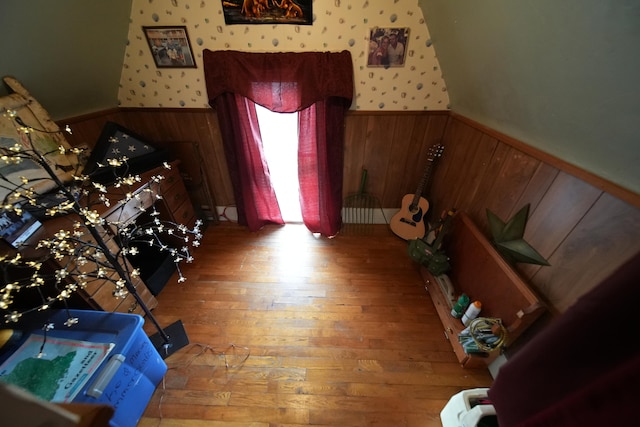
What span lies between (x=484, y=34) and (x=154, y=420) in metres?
2.41

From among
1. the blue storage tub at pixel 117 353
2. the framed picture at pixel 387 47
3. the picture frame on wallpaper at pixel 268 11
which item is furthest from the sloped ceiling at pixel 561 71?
the blue storage tub at pixel 117 353

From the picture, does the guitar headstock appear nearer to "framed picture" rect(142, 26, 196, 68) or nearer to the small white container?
the small white container

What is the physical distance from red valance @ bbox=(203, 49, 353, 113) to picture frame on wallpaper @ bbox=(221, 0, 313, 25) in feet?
0.56

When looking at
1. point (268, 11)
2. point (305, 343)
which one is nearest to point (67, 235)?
point (305, 343)

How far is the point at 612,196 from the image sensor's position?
0.81m

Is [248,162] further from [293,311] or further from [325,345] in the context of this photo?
[325,345]

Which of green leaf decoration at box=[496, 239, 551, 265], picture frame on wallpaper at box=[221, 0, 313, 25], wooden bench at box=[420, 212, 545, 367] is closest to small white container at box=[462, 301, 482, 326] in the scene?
wooden bench at box=[420, 212, 545, 367]

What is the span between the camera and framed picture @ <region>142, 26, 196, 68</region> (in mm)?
1536

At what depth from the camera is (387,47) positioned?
5.07 feet

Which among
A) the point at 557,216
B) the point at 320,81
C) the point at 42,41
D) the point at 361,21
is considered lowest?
the point at 557,216

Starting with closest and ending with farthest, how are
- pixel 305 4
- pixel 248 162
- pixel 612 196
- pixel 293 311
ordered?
pixel 612 196 < pixel 305 4 < pixel 293 311 < pixel 248 162

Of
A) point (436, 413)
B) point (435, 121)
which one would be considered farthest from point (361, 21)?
point (436, 413)

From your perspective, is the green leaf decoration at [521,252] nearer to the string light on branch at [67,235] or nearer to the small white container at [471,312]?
the small white container at [471,312]

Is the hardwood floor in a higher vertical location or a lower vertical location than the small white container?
lower
